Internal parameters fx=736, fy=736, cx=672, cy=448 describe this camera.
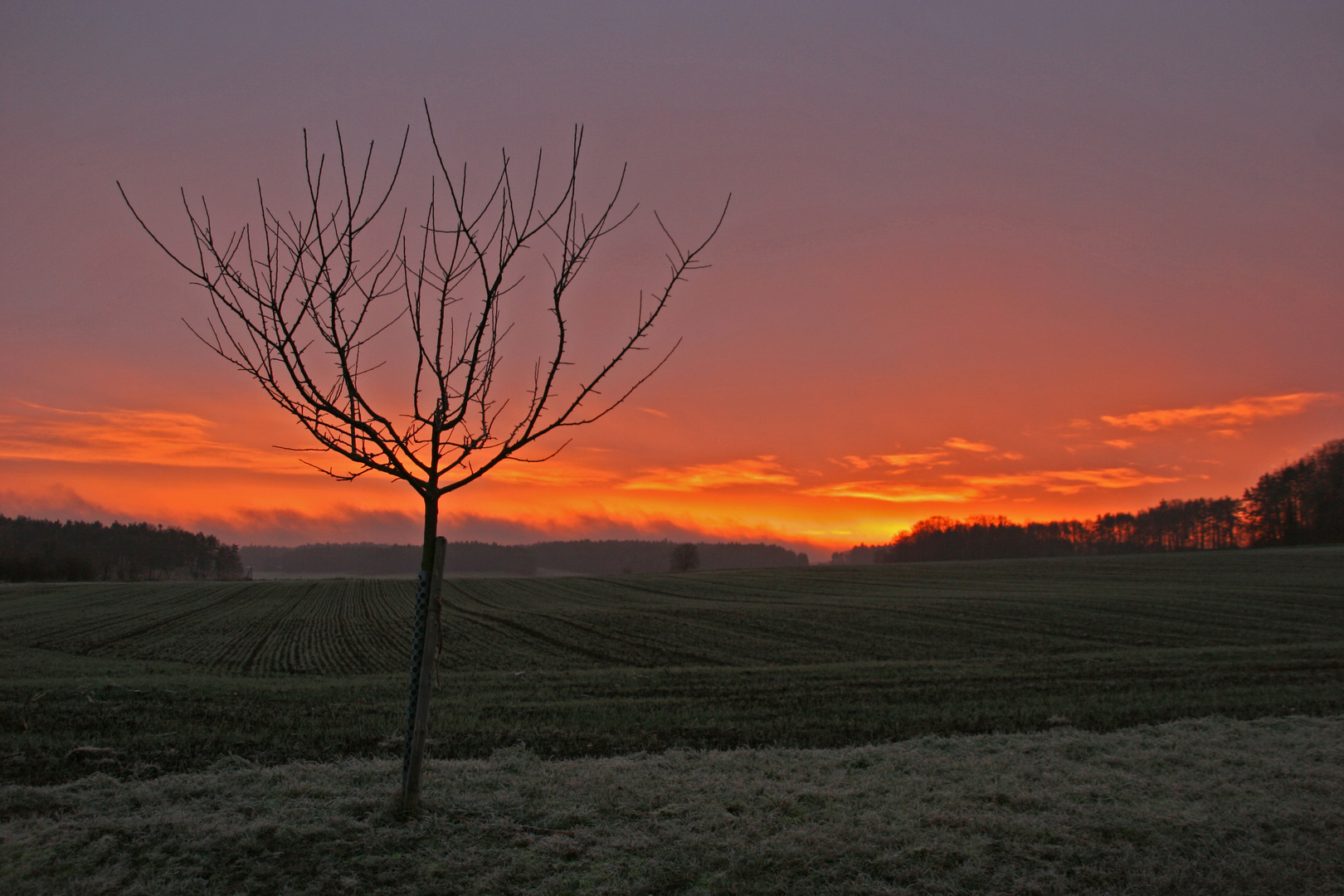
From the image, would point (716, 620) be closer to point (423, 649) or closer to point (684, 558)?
point (423, 649)

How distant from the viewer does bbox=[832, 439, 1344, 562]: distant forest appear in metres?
90.5

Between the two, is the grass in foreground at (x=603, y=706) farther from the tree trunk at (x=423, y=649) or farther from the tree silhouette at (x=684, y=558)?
the tree silhouette at (x=684, y=558)

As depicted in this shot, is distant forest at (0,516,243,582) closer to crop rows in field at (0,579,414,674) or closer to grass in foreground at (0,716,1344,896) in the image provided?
crop rows in field at (0,579,414,674)

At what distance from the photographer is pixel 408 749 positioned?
5.52 m

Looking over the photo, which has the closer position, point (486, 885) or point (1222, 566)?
point (486, 885)

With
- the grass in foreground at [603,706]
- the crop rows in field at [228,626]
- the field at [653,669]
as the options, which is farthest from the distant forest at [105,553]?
the grass in foreground at [603,706]

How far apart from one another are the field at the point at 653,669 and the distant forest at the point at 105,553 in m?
51.6

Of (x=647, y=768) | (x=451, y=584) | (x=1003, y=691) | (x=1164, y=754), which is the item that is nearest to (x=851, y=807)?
(x=647, y=768)

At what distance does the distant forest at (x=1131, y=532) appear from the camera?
9050 centimetres

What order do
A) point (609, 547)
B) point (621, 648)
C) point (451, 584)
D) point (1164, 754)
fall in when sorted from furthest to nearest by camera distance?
point (609, 547) < point (451, 584) < point (621, 648) < point (1164, 754)

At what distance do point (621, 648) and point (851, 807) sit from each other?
18592 millimetres

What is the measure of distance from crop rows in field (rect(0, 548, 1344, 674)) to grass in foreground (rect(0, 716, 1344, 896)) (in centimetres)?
1375

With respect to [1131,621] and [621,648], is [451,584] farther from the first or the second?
[1131,621]

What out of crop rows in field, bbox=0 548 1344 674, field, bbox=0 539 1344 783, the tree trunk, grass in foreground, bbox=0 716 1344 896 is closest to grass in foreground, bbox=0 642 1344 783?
field, bbox=0 539 1344 783
